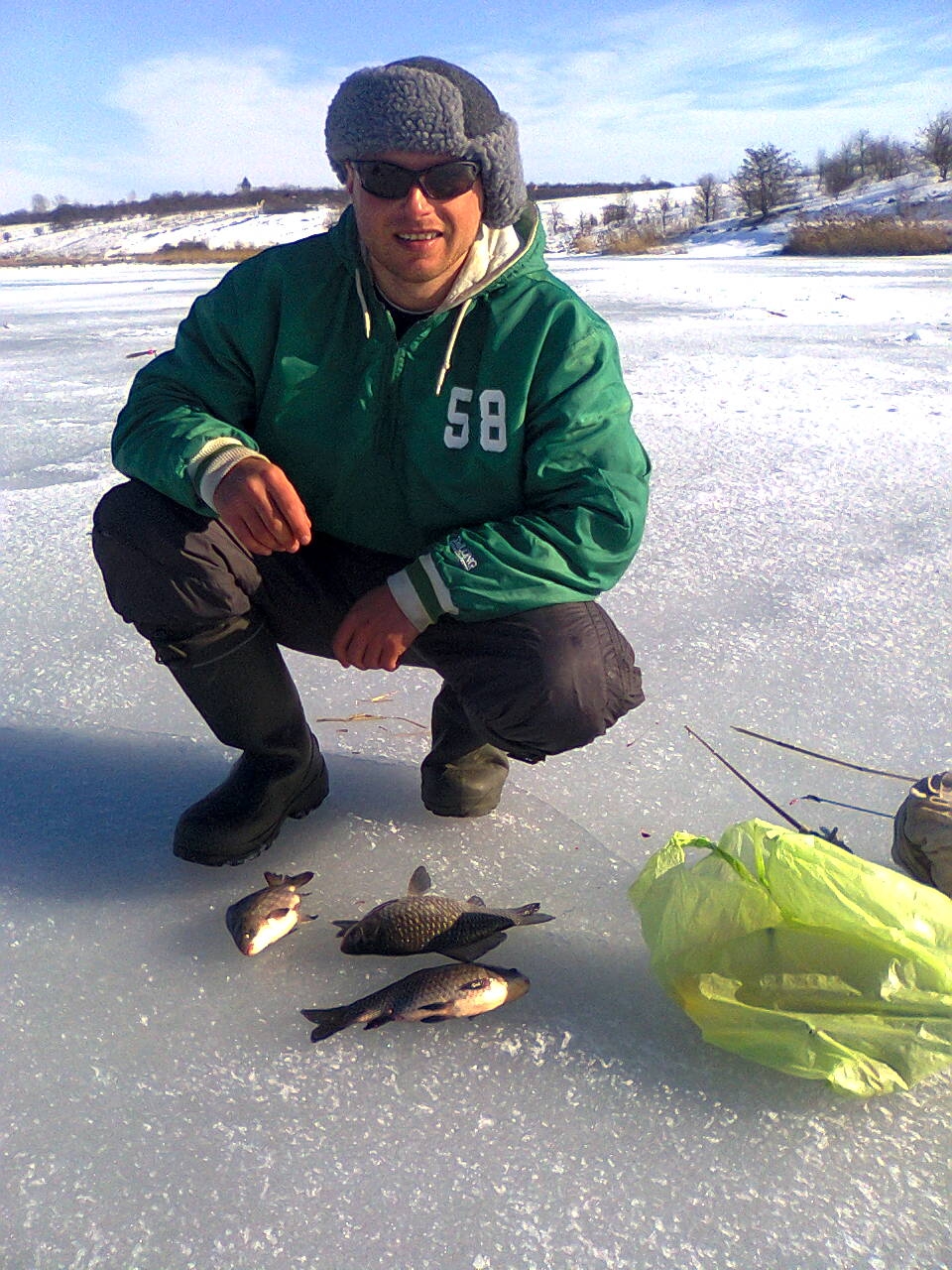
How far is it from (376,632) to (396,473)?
29cm

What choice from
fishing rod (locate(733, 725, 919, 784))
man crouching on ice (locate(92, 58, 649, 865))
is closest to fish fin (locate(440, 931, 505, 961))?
man crouching on ice (locate(92, 58, 649, 865))

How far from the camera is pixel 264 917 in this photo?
4.95 ft

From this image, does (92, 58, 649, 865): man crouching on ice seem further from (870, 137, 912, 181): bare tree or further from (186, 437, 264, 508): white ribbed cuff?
(870, 137, 912, 181): bare tree

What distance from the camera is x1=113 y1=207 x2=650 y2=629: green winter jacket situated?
1.58 meters

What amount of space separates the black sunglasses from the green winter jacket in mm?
113

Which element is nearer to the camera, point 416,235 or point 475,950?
point 475,950

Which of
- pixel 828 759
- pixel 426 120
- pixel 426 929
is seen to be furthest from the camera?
pixel 828 759

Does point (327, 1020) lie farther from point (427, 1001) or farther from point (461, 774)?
point (461, 774)

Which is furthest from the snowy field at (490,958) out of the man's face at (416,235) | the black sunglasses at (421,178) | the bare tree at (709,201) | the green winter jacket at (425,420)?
the bare tree at (709,201)

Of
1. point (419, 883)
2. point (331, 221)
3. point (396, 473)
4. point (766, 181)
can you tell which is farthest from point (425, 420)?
point (766, 181)

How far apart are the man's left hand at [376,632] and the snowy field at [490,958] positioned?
356 mm

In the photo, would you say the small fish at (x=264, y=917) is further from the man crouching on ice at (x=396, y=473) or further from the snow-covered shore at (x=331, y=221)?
the snow-covered shore at (x=331, y=221)

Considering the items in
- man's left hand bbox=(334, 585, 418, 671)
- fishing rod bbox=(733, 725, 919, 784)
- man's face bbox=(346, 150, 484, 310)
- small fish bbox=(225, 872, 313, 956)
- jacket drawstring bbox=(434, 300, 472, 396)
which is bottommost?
fishing rod bbox=(733, 725, 919, 784)

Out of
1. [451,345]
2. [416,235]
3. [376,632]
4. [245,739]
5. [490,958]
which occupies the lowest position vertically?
[490,958]
